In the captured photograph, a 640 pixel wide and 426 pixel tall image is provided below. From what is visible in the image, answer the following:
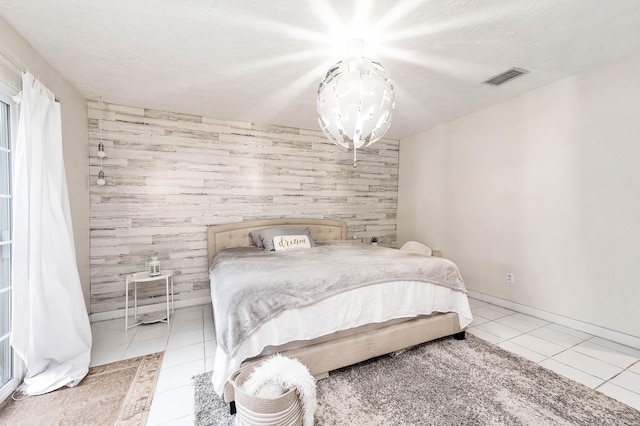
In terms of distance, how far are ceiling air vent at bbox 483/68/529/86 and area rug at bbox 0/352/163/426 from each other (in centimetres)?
386

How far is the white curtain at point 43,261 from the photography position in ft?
5.85

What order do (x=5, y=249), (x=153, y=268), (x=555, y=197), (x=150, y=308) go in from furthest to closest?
(x=150, y=308) → (x=153, y=268) → (x=555, y=197) → (x=5, y=249)

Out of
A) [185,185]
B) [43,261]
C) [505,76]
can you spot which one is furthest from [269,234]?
[505,76]

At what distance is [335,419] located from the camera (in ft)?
5.08

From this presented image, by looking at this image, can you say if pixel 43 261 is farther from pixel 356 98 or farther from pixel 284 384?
pixel 356 98

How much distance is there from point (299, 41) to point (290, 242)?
212 cm

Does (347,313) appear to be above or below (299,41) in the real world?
below

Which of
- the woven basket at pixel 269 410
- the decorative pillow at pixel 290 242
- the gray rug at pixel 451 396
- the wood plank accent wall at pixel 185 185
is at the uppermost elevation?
the wood plank accent wall at pixel 185 185

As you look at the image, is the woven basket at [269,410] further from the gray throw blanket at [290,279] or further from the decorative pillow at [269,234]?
the decorative pillow at [269,234]

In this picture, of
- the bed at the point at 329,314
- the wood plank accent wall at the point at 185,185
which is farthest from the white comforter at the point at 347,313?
the wood plank accent wall at the point at 185,185

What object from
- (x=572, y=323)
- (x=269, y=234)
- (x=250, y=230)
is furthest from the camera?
(x=250, y=230)

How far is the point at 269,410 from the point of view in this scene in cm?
129

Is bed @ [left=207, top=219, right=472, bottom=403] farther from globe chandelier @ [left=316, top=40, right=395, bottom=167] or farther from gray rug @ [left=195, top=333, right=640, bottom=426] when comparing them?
globe chandelier @ [left=316, top=40, right=395, bottom=167]

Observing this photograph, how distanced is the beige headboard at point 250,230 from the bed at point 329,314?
3.00ft
